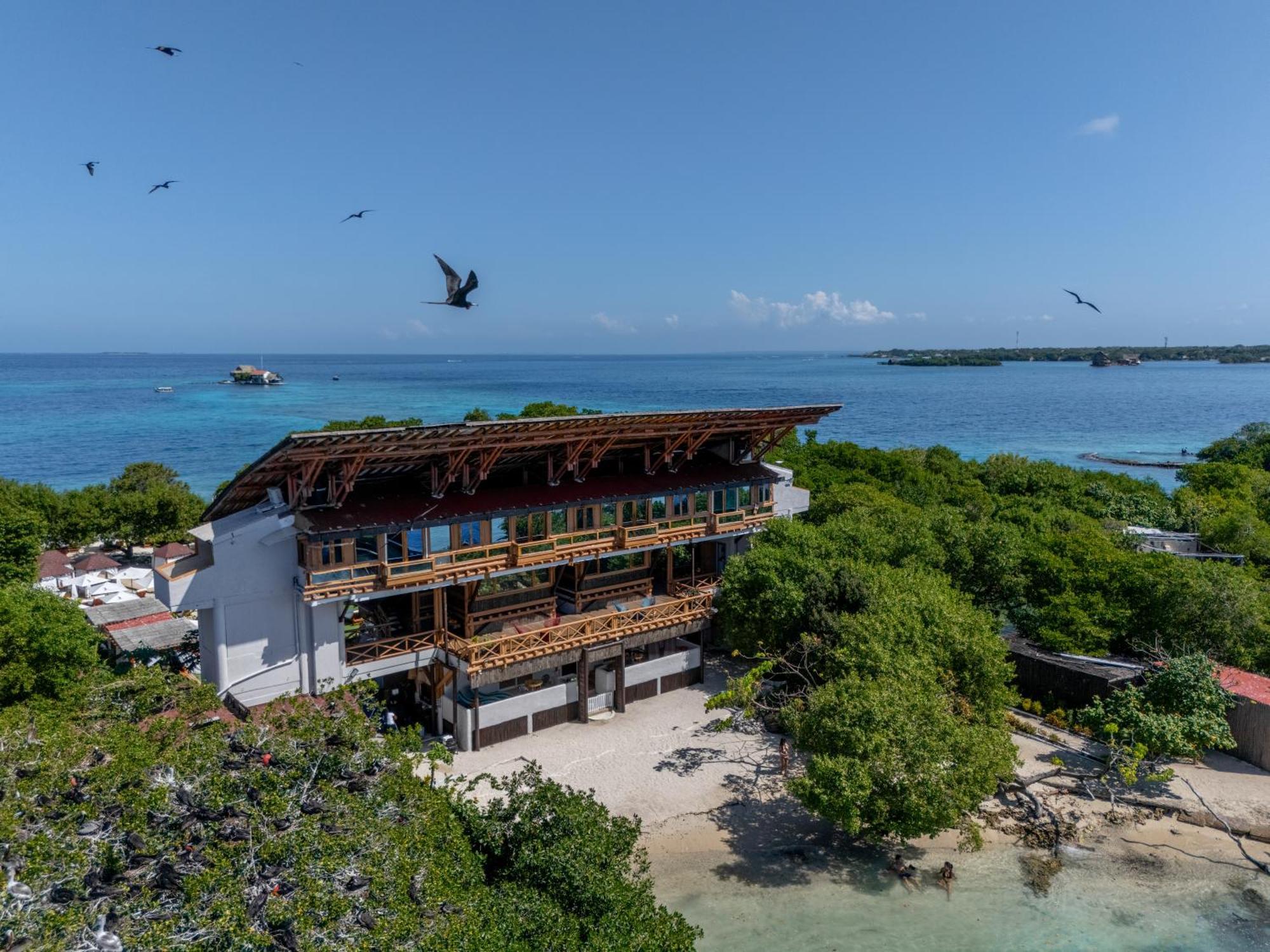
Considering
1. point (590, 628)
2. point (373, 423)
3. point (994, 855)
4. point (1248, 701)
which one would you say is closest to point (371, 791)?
point (590, 628)

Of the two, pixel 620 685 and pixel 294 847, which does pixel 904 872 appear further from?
pixel 294 847

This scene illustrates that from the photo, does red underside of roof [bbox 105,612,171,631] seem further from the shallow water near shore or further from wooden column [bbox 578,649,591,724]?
the shallow water near shore

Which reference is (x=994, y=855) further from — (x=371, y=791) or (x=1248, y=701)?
(x=371, y=791)

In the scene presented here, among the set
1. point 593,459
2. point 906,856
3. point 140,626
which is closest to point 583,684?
point 593,459

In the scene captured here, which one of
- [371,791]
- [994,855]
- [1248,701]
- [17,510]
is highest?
[17,510]

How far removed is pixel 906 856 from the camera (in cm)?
2036

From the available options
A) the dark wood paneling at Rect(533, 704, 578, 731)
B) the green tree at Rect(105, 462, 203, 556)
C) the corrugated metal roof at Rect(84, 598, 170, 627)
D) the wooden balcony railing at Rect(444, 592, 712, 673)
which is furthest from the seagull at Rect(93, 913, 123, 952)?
the green tree at Rect(105, 462, 203, 556)

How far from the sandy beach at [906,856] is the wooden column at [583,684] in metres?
1.21

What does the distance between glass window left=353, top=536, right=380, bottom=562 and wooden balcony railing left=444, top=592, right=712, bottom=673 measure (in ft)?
11.6

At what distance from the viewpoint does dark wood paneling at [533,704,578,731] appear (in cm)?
2619

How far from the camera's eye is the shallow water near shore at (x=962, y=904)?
17.6 metres

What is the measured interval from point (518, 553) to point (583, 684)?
4861mm

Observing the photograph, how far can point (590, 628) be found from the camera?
2662 cm

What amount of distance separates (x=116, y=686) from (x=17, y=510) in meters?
16.8
